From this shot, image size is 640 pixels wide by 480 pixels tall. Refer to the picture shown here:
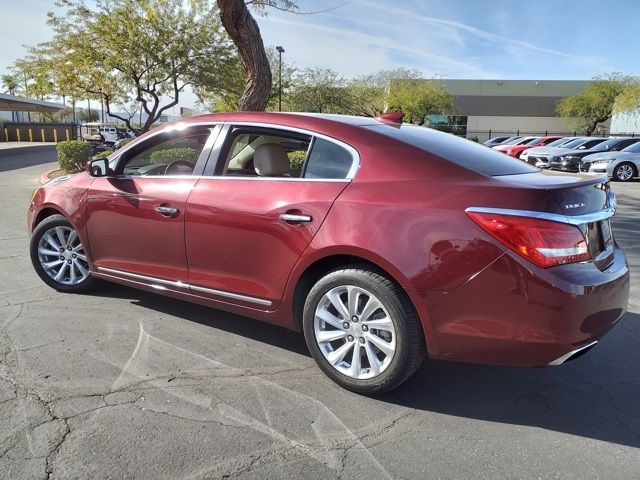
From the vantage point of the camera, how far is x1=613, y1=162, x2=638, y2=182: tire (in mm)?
17750

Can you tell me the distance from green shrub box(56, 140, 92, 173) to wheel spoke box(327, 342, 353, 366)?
14492 mm

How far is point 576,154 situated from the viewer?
1944 centimetres

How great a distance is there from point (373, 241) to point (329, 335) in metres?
0.70

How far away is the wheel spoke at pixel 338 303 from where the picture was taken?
10.5 feet

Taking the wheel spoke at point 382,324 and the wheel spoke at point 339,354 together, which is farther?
the wheel spoke at point 339,354

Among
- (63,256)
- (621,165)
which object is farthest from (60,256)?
(621,165)

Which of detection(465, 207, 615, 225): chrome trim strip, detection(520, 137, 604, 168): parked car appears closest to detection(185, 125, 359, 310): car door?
detection(465, 207, 615, 225): chrome trim strip

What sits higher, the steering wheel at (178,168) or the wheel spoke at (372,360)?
the steering wheel at (178,168)

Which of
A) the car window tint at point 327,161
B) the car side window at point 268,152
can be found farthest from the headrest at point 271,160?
the car window tint at point 327,161

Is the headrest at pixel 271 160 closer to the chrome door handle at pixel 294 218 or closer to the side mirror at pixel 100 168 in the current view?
the chrome door handle at pixel 294 218

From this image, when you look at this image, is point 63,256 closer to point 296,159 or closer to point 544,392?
point 296,159

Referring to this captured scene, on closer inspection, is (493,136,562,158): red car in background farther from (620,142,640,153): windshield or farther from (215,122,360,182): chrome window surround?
(215,122,360,182): chrome window surround

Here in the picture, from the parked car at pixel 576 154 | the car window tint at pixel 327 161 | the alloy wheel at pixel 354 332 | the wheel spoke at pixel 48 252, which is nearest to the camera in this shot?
the alloy wheel at pixel 354 332

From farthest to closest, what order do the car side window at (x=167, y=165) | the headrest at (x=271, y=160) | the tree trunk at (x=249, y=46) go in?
the tree trunk at (x=249, y=46) < the car side window at (x=167, y=165) < the headrest at (x=271, y=160)
